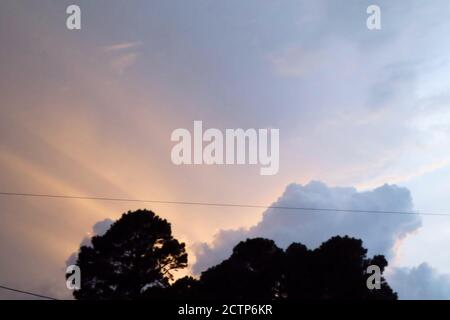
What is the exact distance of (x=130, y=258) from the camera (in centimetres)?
4403

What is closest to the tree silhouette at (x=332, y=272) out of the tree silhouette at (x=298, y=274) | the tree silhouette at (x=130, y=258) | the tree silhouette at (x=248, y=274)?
the tree silhouette at (x=298, y=274)

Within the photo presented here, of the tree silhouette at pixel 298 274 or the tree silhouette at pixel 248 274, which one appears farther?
the tree silhouette at pixel 248 274

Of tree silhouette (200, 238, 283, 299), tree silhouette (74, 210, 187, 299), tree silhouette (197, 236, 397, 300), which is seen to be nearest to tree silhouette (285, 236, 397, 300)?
tree silhouette (197, 236, 397, 300)

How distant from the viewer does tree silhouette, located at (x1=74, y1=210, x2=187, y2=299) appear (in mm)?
42688

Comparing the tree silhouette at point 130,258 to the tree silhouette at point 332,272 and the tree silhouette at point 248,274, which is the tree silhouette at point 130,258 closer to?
the tree silhouette at point 248,274

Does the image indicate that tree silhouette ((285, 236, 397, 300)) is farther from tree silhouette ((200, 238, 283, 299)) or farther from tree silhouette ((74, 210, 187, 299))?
tree silhouette ((74, 210, 187, 299))

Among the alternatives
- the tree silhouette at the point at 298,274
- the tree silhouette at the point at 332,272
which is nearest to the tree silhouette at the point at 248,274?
the tree silhouette at the point at 298,274

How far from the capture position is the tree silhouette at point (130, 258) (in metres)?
42.7

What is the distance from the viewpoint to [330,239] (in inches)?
1890

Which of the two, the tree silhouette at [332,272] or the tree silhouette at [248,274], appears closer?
the tree silhouette at [332,272]

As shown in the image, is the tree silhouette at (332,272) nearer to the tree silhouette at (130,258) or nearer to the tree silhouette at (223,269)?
the tree silhouette at (223,269)
